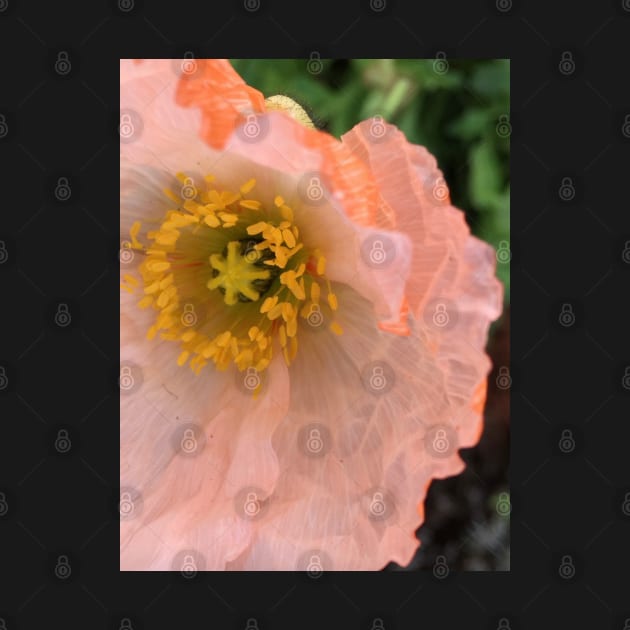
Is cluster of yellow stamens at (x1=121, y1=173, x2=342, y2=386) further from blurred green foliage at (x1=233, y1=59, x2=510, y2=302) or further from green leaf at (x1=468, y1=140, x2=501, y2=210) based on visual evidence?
green leaf at (x1=468, y1=140, x2=501, y2=210)

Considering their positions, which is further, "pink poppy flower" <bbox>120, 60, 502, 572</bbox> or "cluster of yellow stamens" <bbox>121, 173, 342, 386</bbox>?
"cluster of yellow stamens" <bbox>121, 173, 342, 386</bbox>

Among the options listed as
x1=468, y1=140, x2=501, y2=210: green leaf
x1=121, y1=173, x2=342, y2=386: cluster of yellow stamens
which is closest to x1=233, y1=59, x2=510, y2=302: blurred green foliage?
x1=468, y1=140, x2=501, y2=210: green leaf

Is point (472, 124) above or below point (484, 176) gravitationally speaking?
above

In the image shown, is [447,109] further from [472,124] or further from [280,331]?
[280,331]

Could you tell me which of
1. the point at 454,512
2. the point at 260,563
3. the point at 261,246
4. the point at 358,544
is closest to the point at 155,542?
the point at 260,563

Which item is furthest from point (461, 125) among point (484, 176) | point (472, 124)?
point (484, 176)

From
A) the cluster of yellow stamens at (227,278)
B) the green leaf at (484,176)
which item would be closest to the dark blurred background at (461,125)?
the green leaf at (484,176)
